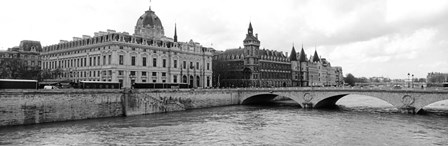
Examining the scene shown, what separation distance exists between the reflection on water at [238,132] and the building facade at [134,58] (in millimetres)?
25661

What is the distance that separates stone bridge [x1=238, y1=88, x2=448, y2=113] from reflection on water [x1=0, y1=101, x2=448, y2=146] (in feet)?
11.7

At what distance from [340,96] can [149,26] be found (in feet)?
149

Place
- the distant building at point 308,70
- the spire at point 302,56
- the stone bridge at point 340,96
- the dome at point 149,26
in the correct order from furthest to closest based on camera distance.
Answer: the spire at point 302,56 < the distant building at point 308,70 < the dome at point 149,26 < the stone bridge at point 340,96

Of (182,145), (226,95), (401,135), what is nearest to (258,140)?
(182,145)

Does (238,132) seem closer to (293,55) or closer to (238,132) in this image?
(238,132)

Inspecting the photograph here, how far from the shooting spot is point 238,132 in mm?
35750

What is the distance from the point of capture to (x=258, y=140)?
104 ft

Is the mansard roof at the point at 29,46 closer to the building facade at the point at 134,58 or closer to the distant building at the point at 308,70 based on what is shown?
the building facade at the point at 134,58

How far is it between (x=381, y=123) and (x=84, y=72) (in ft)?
187

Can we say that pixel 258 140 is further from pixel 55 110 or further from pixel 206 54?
pixel 206 54

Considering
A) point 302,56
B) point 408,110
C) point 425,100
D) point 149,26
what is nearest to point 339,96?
point 408,110

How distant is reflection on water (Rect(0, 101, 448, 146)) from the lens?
30484 millimetres

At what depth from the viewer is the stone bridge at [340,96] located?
48.6 meters

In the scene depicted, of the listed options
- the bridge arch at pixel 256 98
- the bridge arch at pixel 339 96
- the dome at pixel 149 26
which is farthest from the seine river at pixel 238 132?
the dome at pixel 149 26
